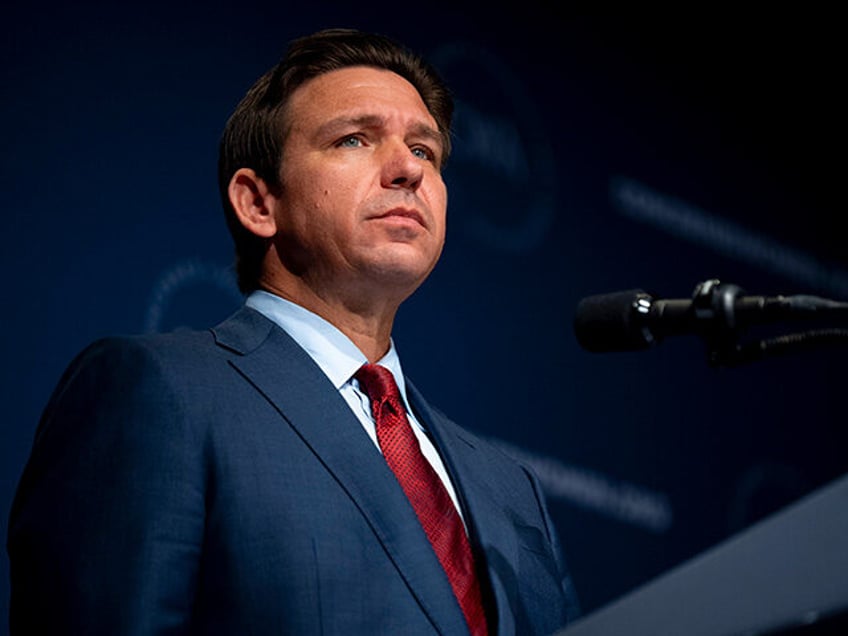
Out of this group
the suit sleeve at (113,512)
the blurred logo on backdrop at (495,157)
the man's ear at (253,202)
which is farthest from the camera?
the blurred logo on backdrop at (495,157)

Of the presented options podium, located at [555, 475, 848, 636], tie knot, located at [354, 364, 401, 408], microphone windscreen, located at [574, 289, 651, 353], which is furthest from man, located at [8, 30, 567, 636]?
podium, located at [555, 475, 848, 636]

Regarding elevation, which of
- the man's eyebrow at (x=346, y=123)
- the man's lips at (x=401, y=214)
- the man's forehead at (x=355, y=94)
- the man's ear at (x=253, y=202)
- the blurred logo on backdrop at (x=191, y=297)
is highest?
the man's forehead at (x=355, y=94)

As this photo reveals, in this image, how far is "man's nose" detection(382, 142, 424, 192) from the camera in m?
2.06

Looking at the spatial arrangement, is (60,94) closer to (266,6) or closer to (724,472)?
(266,6)

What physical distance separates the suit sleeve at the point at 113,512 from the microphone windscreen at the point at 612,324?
1.80 feet

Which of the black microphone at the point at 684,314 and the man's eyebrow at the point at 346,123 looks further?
the man's eyebrow at the point at 346,123

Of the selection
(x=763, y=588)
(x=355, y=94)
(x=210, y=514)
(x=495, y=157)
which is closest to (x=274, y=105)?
(x=355, y=94)

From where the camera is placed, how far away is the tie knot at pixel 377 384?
1922mm

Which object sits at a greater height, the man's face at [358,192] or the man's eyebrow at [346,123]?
the man's eyebrow at [346,123]

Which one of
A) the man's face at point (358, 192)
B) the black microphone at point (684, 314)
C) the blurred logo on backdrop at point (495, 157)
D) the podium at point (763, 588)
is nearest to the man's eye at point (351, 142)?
the man's face at point (358, 192)

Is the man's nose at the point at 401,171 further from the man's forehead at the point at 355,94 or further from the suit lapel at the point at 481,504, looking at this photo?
the suit lapel at the point at 481,504

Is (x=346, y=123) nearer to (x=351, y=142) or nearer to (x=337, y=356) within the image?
(x=351, y=142)

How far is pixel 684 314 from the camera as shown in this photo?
131 centimetres

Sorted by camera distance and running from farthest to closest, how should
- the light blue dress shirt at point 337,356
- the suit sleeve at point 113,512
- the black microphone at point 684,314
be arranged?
the light blue dress shirt at point 337,356
the suit sleeve at point 113,512
the black microphone at point 684,314
